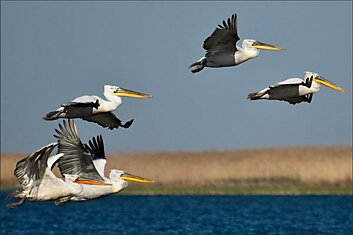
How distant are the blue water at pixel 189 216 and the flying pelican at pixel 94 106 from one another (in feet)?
41.3

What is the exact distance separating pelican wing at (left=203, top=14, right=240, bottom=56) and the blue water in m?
12.8

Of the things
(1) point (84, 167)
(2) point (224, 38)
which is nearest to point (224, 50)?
(2) point (224, 38)

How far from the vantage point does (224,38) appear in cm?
1173

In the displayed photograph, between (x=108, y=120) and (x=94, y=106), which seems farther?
(x=108, y=120)

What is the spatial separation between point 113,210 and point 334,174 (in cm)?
739

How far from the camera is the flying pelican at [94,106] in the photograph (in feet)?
36.4

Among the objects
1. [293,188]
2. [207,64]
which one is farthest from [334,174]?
[207,64]

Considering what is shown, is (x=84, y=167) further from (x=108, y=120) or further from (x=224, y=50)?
(x=224, y=50)

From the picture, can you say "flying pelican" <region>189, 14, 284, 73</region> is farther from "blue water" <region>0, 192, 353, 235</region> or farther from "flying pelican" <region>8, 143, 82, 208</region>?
"blue water" <region>0, 192, 353, 235</region>

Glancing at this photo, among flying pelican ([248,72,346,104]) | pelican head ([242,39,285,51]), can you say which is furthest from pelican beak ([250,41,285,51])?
flying pelican ([248,72,346,104])

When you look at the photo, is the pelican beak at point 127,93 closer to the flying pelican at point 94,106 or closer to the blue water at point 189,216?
the flying pelican at point 94,106

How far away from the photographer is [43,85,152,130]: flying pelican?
11102mm

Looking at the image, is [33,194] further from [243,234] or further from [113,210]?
[113,210]

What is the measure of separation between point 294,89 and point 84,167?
2.35 m
